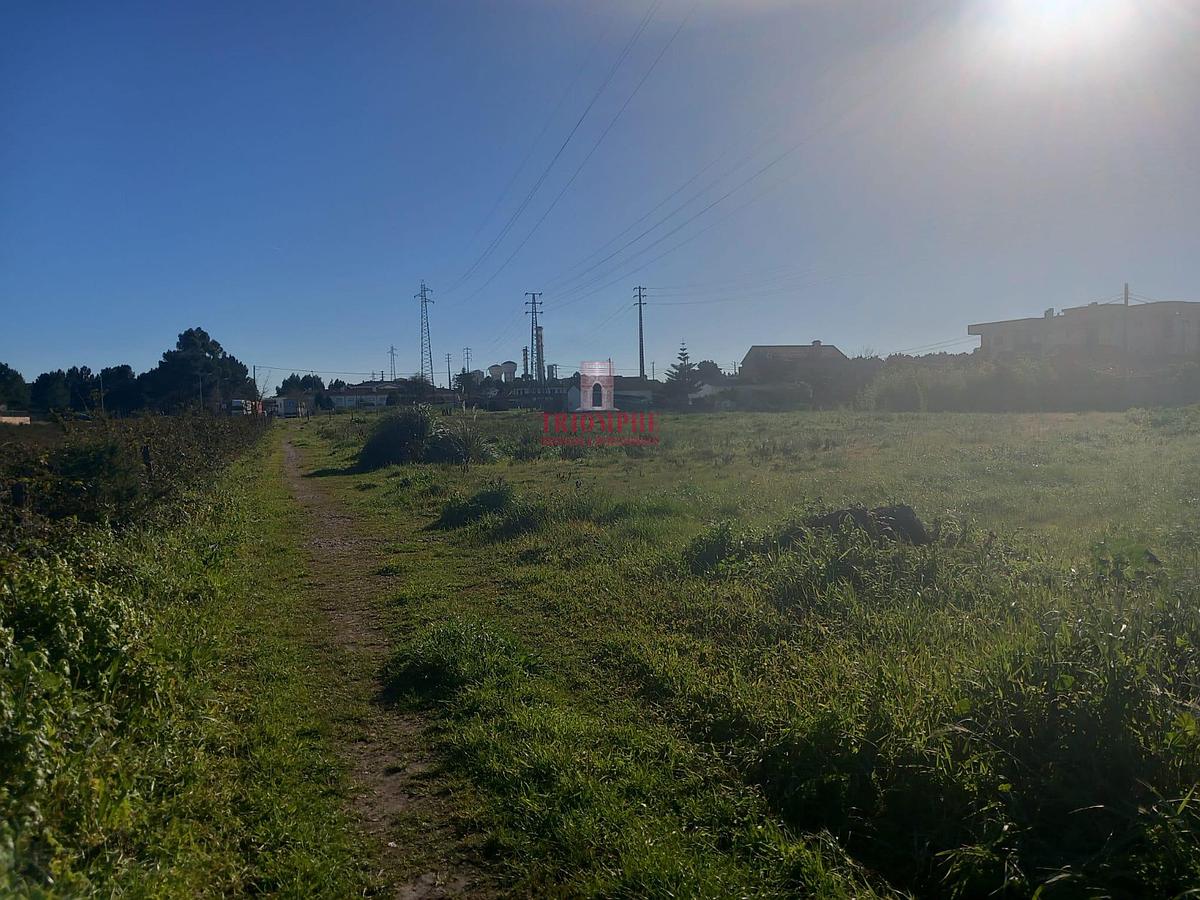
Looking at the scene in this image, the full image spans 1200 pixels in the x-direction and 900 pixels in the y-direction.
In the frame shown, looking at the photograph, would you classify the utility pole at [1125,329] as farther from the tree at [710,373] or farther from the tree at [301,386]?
the tree at [301,386]

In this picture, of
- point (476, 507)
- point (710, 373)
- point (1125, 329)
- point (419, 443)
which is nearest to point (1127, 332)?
point (1125, 329)

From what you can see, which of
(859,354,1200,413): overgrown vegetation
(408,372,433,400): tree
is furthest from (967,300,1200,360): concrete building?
(408,372,433,400): tree

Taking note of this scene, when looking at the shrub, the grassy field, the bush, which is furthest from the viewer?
the bush

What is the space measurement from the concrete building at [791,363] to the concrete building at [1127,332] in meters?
13.9

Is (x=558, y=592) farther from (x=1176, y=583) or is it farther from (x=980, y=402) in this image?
(x=980, y=402)

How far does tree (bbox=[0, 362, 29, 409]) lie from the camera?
2256cm

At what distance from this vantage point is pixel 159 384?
38.5 meters

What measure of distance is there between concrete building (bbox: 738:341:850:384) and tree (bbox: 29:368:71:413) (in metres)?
49.0

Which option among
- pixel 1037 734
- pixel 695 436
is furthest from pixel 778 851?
pixel 695 436

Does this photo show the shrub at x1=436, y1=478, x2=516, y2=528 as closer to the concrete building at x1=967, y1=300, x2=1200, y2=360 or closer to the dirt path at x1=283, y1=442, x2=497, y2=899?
the dirt path at x1=283, y1=442, x2=497, y2=899

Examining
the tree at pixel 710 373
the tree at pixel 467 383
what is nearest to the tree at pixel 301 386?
the tree at pixel 467 383

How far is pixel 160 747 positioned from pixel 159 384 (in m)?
40.1

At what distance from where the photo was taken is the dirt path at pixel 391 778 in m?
3.23

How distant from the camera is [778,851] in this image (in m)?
3.31
